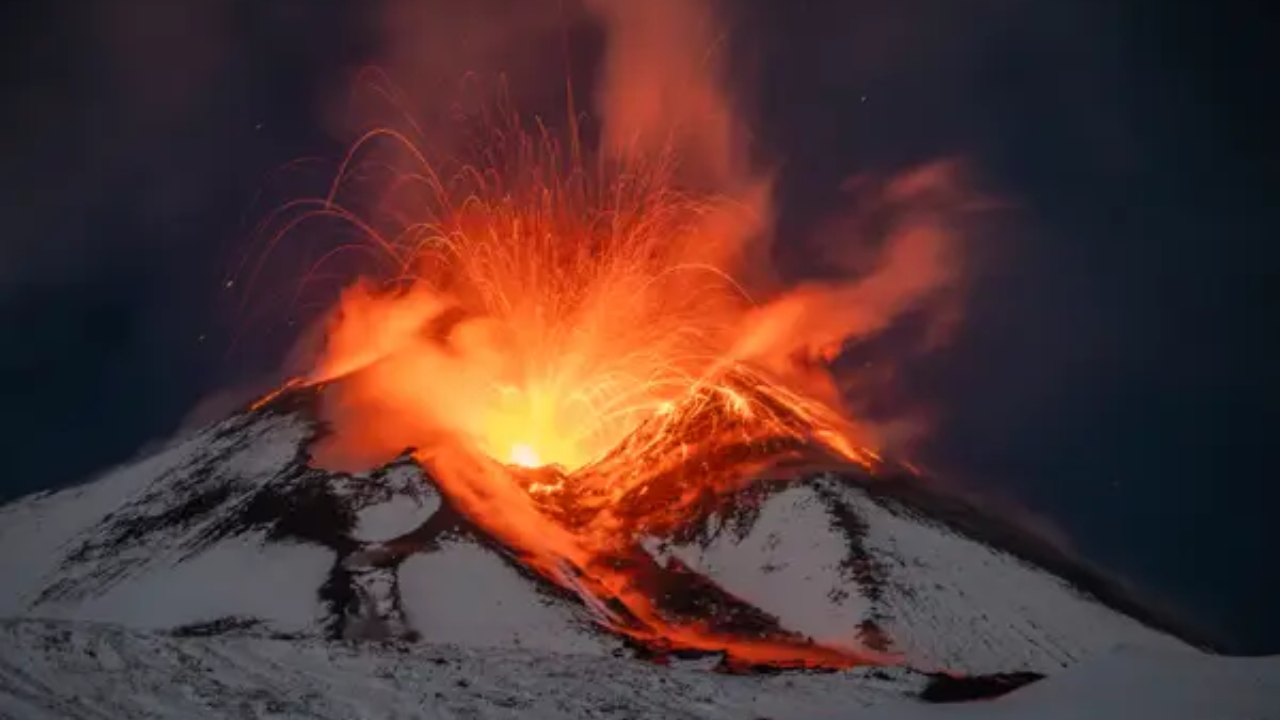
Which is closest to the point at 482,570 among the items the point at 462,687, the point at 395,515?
the point at 395,515

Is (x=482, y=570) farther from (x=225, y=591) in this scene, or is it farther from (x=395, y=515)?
(x=225, y=591)

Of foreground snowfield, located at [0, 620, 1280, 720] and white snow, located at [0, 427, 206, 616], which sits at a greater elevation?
white snow, located at [0, 427, 206, 616]

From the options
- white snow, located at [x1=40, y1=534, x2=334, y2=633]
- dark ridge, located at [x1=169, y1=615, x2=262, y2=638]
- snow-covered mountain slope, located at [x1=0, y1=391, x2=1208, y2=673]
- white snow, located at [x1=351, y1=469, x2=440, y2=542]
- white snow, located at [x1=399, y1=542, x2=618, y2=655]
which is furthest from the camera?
white snow, located at [x1=351, y1=469, x2=440, y2=542]

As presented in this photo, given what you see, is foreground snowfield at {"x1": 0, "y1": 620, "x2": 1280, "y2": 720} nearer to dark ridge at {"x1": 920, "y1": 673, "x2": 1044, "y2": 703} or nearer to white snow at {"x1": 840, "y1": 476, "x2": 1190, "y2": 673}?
dark ridge at {"x1": 920, "y1": 673, "x2": 1044, "y2": 703}

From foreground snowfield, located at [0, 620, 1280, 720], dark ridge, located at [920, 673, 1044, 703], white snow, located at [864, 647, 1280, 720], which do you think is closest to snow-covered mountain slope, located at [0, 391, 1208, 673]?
dark ridge, located at [920, 673, 1044, 703]

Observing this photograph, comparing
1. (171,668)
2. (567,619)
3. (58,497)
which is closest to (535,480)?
(567,619)

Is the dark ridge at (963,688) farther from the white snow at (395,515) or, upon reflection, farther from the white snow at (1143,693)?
the white snow at (395,515)
